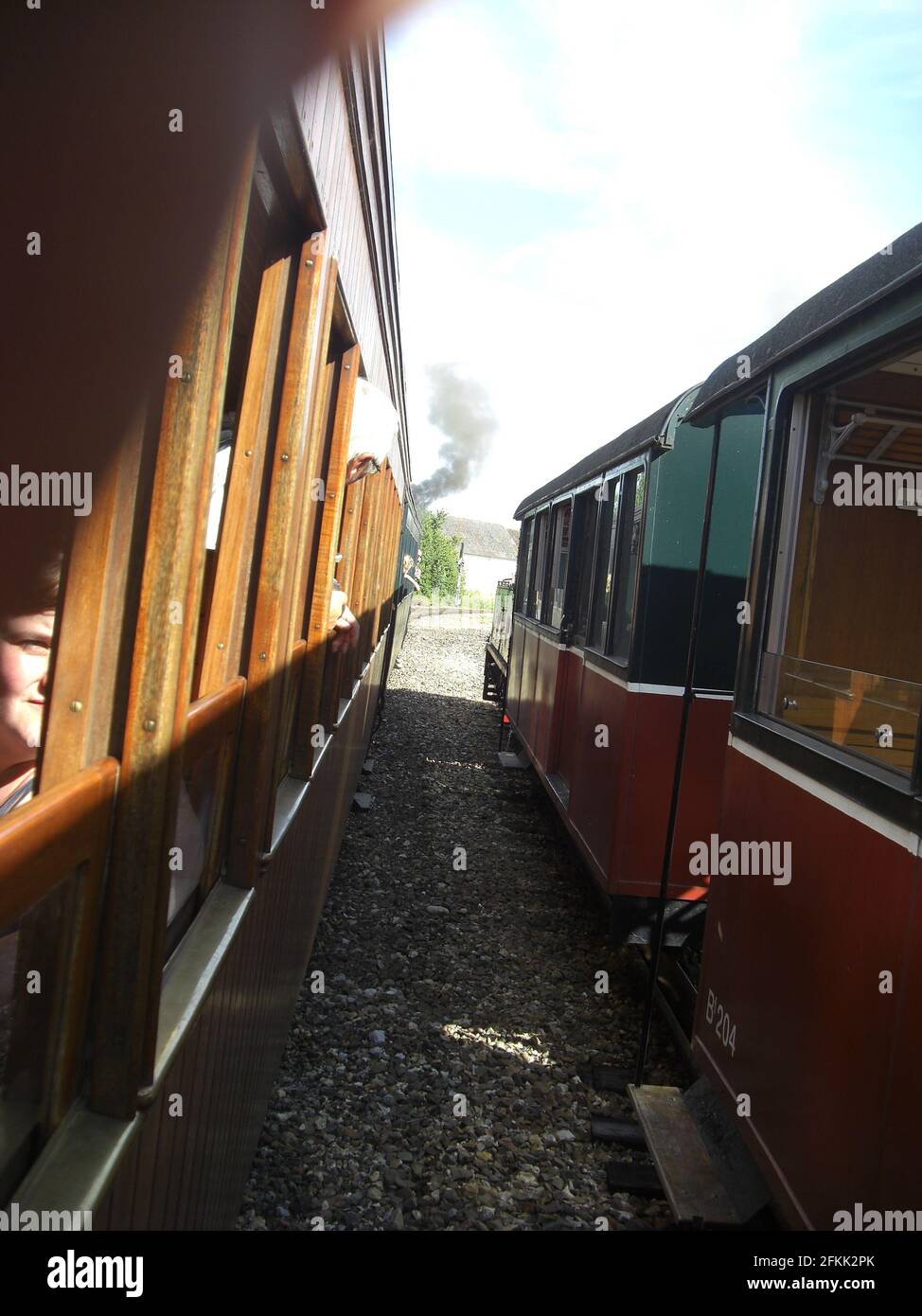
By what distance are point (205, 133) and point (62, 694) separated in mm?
805

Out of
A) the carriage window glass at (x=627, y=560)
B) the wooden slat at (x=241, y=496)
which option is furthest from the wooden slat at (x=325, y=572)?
the carriage window glass at (x=627, y=560)

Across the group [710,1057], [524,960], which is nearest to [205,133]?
[710,1057]

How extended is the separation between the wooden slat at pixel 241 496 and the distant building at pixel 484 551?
67.5 m

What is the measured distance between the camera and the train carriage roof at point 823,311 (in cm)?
218

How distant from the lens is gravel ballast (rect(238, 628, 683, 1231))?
10.5 ft

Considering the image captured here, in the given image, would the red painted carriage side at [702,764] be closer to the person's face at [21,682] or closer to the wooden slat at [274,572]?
the wooden slat at [274,572]

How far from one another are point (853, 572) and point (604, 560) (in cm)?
272

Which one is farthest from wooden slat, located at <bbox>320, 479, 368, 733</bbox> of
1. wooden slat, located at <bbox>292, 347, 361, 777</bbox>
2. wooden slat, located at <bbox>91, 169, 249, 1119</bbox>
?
wooden slat, located at <bbox>91, 169, 249, 1119</bbox>

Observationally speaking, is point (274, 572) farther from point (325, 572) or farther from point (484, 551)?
point (484, 551)

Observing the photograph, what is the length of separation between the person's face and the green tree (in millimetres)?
44719

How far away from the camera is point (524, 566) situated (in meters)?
10.4

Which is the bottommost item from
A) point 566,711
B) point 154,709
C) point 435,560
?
point 566,711

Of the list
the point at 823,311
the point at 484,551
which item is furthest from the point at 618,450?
the point at 484,551
